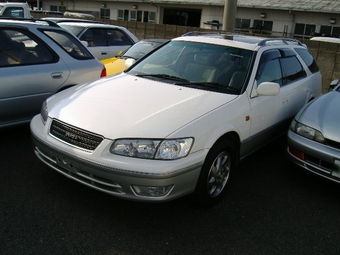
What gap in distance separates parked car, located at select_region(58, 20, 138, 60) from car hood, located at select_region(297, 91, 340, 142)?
5589 millimetres

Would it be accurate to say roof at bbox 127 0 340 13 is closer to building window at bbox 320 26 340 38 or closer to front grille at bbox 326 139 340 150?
building window at bbox 320 26 340 38

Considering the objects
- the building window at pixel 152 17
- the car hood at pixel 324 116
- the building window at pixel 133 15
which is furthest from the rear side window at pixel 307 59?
the building window at pixel 133 15

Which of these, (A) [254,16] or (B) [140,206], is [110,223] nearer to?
(B) [140,206]

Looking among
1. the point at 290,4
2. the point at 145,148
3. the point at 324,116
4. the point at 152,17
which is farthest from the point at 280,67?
the point at 152,17

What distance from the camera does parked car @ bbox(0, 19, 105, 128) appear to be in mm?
4062

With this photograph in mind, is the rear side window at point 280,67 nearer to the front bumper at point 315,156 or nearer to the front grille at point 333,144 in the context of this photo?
the front bumper at point 315,156

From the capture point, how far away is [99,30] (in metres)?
8.65

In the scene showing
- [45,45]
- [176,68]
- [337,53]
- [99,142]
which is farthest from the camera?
[337,53]

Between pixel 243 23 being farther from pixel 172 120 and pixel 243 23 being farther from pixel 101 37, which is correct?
pixel 172 120

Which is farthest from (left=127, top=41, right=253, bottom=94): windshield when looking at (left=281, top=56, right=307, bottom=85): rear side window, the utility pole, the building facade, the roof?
the roof

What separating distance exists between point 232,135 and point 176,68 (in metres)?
1.15

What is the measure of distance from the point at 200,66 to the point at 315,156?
5.38 ft

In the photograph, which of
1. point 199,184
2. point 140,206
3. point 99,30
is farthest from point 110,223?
point 99,30

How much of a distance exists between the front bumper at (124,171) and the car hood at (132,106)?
0.68 feet
